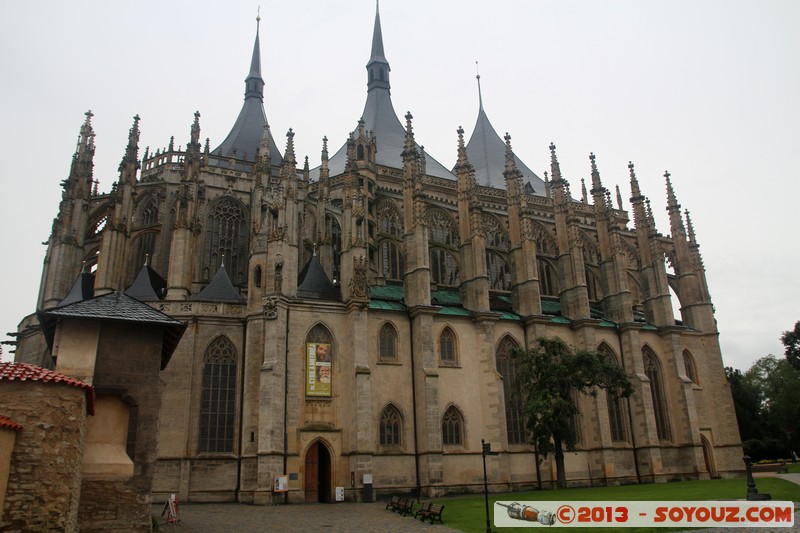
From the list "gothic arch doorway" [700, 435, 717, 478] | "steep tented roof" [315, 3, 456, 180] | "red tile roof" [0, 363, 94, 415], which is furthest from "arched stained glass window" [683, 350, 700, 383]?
"red tile roof" [0, 363, 94, 415]

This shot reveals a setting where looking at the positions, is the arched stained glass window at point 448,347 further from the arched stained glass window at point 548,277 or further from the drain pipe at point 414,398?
the arched stained glass window at point 548,277

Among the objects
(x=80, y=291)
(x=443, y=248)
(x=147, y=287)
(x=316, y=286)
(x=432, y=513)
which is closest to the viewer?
(x=432, y=513)

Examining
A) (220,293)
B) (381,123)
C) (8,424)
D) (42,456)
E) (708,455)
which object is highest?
(381,123)

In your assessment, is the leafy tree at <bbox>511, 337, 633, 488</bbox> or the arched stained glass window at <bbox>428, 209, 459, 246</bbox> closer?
the leafy tree at <bbox>511, 337, 633, 488</bbox>

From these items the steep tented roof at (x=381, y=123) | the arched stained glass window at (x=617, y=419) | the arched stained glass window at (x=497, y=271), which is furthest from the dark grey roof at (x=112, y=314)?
the arched stained glass window at (x=497, y=271)

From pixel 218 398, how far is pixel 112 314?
47.0 ft

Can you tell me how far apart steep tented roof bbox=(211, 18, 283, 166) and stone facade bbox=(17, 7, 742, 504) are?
6.68 meters

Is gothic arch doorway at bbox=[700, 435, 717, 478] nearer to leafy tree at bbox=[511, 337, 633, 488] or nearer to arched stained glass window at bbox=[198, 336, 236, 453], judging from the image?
leafy tree at bbox=[511, 337, 633, 488]

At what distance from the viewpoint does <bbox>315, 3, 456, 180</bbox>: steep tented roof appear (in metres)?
49.7

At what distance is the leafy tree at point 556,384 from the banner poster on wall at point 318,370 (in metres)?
9.64

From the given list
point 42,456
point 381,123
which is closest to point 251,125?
point 381,123

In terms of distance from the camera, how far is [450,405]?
33.8 m

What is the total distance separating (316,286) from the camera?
33531 mm

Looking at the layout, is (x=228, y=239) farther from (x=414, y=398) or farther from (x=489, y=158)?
(x=489, y=158)
